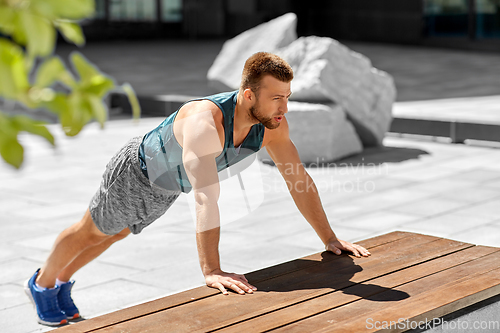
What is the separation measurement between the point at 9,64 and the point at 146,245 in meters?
4.31

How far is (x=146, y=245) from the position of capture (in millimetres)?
4992

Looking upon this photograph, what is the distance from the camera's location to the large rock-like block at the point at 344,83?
8.20m

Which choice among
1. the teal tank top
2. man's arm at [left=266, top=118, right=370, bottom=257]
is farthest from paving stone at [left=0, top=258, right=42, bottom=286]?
man's arm at [left=266, top=118, right=370, bottom=257]

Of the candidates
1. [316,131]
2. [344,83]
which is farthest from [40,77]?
[344,83]

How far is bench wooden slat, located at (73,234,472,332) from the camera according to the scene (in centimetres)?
248

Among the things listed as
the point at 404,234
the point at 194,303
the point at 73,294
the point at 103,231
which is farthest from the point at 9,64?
the point at 73,294

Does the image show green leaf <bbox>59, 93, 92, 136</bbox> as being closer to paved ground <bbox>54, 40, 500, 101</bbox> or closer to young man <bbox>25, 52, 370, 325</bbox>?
young man <bbox>25, 52, 370, 325</bbox>

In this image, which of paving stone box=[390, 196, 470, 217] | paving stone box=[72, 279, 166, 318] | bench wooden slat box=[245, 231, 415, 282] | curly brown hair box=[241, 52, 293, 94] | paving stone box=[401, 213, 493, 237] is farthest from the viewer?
paving stone box=[390, 196, 470, 217]

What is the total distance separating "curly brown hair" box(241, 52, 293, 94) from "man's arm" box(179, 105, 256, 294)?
0.26m

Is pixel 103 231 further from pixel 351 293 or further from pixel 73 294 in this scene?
pixel 351 293

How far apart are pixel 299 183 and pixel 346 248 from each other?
0.42 meters

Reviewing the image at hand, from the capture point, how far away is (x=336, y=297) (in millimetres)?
2715

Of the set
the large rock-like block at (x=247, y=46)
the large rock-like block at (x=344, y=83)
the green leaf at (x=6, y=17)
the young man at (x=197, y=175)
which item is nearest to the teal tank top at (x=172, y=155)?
the young man at (x=197, y=175)

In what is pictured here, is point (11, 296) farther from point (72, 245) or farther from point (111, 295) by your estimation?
point (72, 245)
